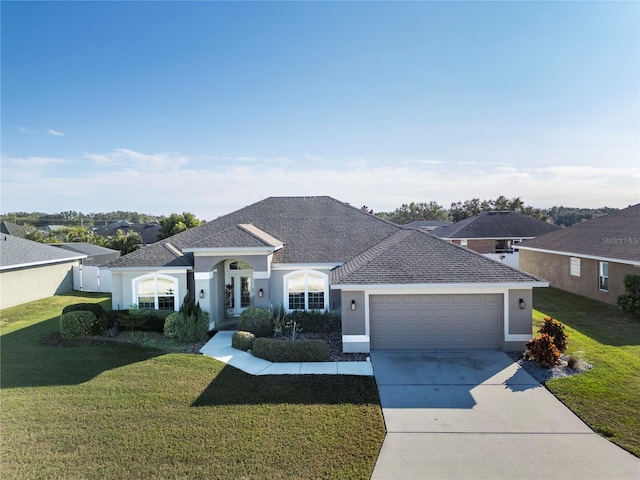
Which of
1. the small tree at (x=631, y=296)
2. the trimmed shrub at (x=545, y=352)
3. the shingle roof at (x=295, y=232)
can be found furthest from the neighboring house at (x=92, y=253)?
the small tree at (x=631, y=296)

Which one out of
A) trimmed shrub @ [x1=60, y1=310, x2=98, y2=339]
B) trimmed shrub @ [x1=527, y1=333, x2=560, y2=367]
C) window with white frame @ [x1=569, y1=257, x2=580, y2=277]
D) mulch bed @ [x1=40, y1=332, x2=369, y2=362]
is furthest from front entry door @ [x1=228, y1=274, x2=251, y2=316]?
window with white frame @ [x1=569, y1=257, x2=580, y2=277]

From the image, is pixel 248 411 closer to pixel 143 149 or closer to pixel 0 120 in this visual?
pixel 0 120

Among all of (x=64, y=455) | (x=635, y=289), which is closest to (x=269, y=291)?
(x=64, y=455)

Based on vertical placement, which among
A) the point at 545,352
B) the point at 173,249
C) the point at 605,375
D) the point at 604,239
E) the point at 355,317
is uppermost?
the point at 173,249

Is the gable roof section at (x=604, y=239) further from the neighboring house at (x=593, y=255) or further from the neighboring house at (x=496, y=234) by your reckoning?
the neighboring house at (x=496, y=234)

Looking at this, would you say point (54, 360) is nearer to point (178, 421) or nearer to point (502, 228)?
point (178, 421)

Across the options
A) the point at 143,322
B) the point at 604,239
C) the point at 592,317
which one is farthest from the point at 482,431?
the point at 604,239
